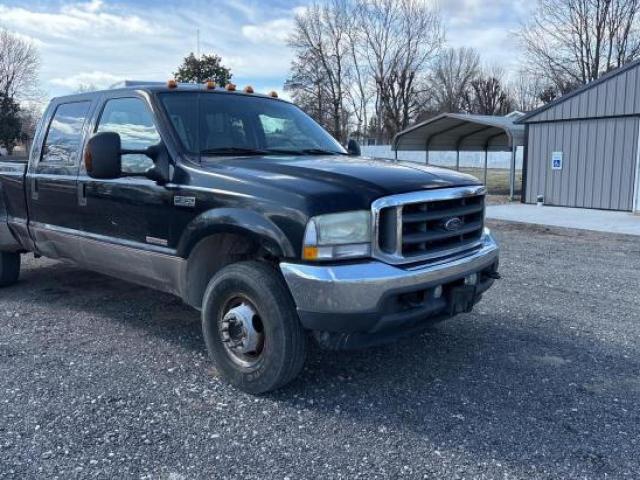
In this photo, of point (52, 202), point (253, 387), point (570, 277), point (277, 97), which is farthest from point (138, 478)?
point (570, 277)

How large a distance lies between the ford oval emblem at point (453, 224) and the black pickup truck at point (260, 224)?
15 millimetres

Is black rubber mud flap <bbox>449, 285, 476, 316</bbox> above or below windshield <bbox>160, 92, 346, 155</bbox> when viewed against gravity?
below

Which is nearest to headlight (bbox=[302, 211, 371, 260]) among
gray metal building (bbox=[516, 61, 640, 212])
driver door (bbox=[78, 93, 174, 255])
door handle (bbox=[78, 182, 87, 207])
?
driver door (bbox=[78, 93, 174, 255])

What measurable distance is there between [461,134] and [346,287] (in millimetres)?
20267

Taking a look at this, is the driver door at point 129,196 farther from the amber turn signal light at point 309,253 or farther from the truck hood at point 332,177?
the amber turn signal light at point 309,253

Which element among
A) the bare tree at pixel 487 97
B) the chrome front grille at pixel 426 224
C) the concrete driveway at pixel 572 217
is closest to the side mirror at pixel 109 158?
the chrome front grille at pixel 426 224

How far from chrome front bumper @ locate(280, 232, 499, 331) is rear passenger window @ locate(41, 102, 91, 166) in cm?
275

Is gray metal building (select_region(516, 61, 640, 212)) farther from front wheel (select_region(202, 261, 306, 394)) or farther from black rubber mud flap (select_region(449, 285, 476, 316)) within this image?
front wheel (select_region(202, 261, 306, 394))

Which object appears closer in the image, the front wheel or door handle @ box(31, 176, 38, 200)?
the front wheel

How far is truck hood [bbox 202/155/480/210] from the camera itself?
3.31 metres

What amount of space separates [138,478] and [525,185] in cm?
1632

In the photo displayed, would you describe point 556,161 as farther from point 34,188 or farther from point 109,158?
point 109,158

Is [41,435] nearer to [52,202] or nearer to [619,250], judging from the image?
[52,202]

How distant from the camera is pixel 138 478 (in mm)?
2811
